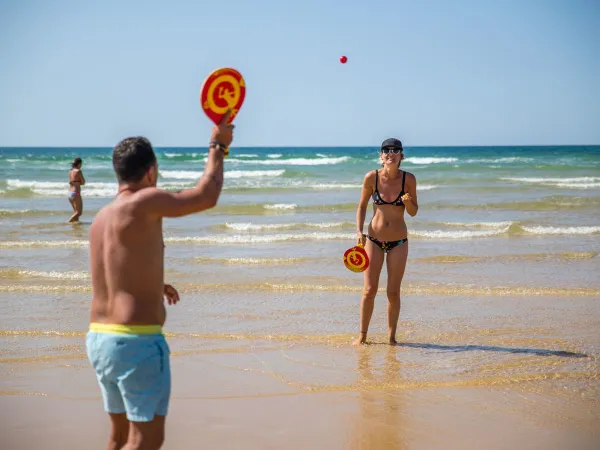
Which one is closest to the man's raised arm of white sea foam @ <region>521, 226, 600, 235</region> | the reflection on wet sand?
the reflection on wet sand

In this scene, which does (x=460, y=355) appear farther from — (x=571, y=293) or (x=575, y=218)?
(x=575, y=218)

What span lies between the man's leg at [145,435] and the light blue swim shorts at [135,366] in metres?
0.03

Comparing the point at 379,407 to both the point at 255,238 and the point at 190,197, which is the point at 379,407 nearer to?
the point at 190,197

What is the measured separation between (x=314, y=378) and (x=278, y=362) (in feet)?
1.59

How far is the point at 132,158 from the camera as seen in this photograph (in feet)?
9.72

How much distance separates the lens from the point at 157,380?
2922 millimetres

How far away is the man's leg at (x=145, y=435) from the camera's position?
9.55ft

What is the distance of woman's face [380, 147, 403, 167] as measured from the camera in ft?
20.2

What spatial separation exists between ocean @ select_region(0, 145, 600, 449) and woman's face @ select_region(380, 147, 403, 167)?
158 centimetres

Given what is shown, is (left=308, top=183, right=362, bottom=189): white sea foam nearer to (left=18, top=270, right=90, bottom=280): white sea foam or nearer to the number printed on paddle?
(left=18, top=270, right=90, bottom=280): white sea foam

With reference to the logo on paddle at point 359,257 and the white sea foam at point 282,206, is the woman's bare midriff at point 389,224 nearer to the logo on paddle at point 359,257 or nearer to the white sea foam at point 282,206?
the logo on paddle at point 359,257

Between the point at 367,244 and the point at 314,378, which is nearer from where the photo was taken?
the point at 314,378

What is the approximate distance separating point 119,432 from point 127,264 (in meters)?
0.75

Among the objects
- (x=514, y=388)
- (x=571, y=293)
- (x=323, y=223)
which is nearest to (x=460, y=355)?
(x=514, y=388)
